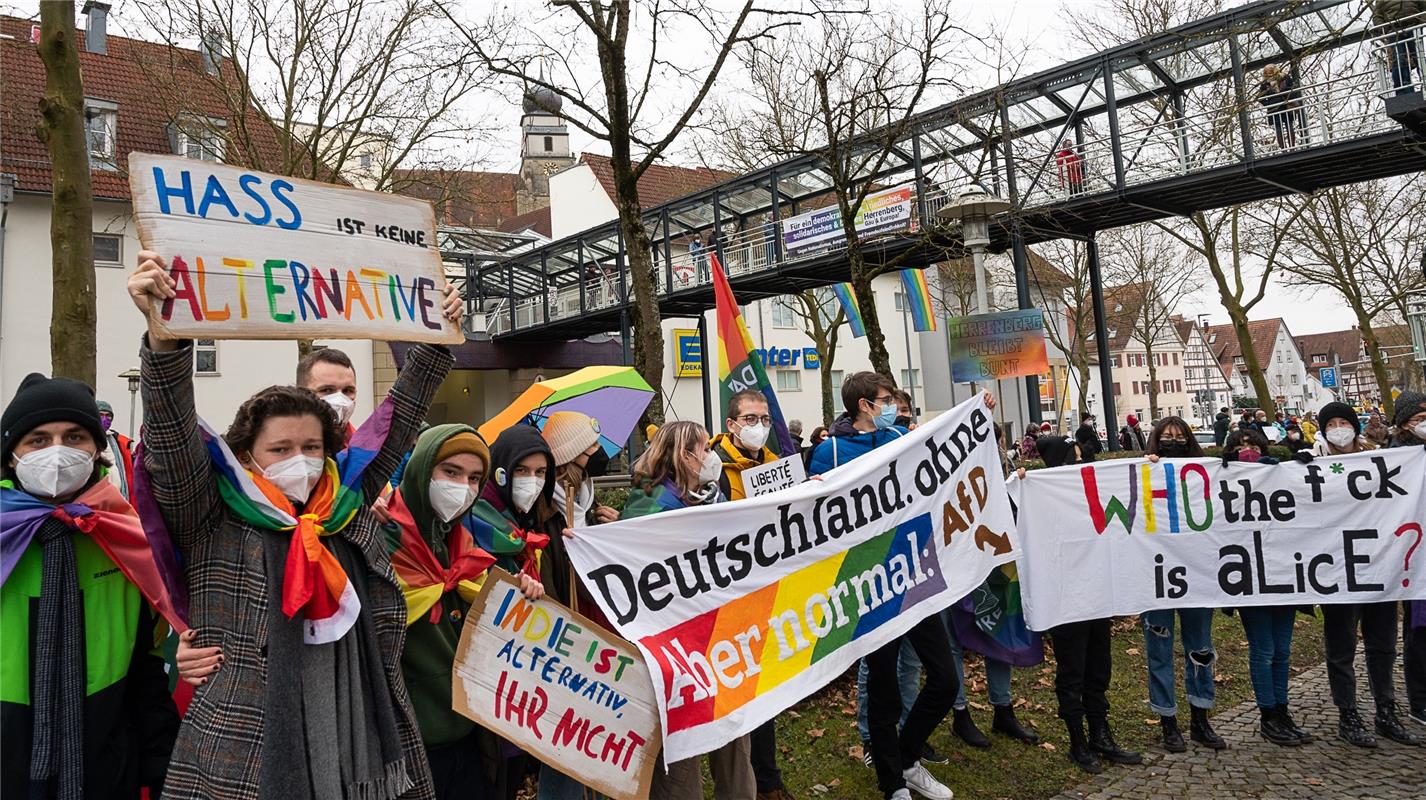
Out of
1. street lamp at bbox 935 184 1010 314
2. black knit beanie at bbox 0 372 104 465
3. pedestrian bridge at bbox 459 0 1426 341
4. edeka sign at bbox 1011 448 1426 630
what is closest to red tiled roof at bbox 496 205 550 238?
pedestrian bridge at bbox 459 0 1426 341

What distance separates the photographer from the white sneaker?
4371 millimetres

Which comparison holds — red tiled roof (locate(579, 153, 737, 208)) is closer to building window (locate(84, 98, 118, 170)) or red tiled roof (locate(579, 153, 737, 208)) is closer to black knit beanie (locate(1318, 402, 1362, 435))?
building window (locate(84, 98, 118, 170))

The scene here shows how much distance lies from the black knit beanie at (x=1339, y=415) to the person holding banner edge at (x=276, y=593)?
570 centimetres

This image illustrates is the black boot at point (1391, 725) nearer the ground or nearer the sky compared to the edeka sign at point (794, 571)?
nearer the ground

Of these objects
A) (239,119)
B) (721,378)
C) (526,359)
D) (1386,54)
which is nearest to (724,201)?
(526,359)

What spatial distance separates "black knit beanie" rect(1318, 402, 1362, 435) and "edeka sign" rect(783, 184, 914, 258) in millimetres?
14287

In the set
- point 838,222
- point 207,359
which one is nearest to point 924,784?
point 838,222

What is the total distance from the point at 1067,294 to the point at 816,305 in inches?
617

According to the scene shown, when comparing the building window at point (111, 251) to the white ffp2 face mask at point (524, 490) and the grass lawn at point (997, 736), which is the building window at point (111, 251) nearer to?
the grass lawn at point (997, 736)

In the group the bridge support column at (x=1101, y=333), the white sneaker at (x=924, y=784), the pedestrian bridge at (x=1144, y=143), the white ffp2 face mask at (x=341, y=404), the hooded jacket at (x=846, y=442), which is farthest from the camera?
the bridge support column at (x=1101, y=333)

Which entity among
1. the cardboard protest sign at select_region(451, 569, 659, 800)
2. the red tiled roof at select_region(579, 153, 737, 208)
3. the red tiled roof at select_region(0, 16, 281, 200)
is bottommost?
the cardboard protest sign at select_region(451, 569, 659, 800)

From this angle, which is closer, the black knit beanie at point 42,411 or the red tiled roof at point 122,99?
the black knit beanie at point 42,411

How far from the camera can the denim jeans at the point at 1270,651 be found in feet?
17.0

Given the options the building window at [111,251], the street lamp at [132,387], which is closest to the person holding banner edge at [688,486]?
the street lamp at [132,387]
